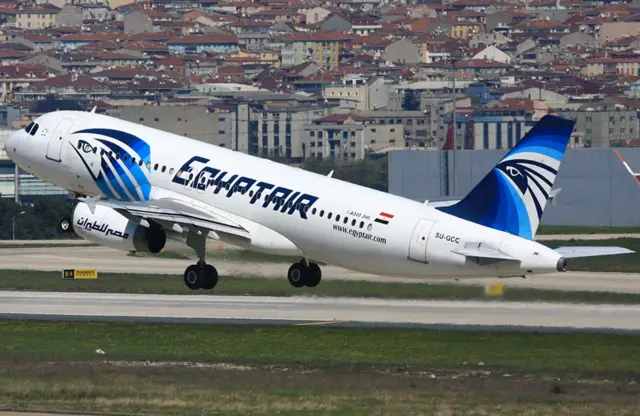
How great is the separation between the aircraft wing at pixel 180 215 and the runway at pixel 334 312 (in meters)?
7.12

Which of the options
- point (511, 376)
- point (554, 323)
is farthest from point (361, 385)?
point (554, 323)

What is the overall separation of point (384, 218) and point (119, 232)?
39.5ft

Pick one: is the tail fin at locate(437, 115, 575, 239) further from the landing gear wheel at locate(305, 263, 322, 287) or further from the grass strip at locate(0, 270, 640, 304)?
the grass strip at locate(0, 270, 640, 304)

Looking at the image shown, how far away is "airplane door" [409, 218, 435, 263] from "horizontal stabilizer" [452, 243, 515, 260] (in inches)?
57.3

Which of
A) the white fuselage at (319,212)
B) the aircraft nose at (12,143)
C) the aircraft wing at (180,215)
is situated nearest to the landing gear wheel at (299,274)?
the white fuselage at (319,212)

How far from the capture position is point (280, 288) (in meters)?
91.8

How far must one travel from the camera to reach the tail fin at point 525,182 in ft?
219

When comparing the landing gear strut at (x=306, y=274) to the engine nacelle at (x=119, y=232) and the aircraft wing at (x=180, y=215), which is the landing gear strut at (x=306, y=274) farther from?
the engine nacelle at (x=119, y=232)

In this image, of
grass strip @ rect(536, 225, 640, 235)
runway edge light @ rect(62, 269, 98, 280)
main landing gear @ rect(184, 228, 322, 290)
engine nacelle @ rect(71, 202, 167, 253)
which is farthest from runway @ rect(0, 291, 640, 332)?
grass strip @ rect(536, 225, 640, 235)

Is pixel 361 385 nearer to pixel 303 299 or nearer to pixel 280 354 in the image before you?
pixel 280 354

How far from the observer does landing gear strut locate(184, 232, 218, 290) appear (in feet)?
246

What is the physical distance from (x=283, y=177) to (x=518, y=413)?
20.1 m

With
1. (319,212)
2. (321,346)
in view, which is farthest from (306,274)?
(319,212)

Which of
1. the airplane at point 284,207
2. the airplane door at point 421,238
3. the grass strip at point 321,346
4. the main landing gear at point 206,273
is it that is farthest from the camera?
the main landing gear at point 206,273
